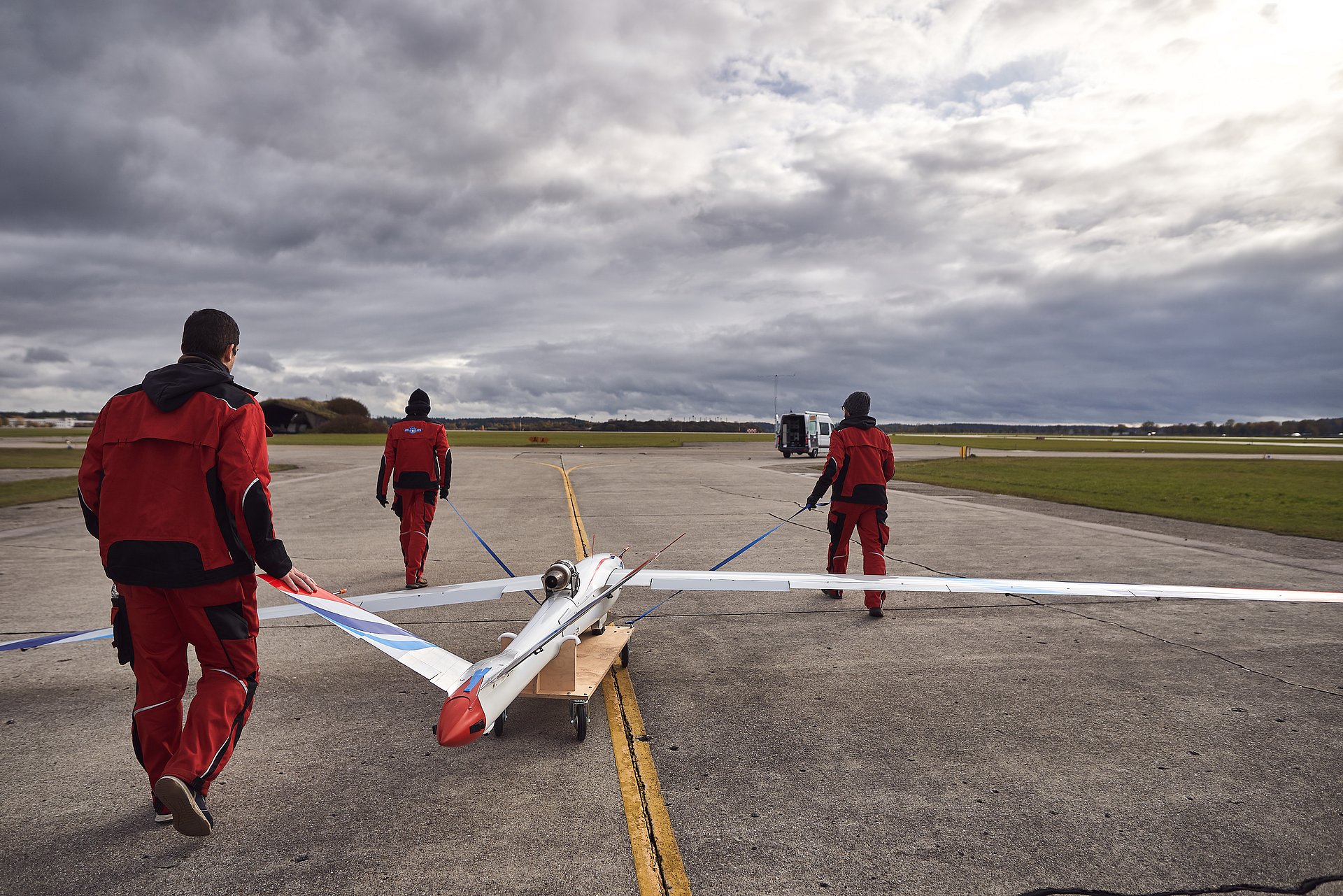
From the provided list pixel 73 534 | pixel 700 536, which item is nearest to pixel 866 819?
pixel 700 536

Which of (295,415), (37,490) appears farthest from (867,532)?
(295,415)

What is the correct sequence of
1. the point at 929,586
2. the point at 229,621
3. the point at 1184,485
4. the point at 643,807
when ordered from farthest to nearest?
the point at 1184,485
the point at 929,586
the point at 643,807
the point at 229,621

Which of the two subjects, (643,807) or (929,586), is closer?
(643,807)

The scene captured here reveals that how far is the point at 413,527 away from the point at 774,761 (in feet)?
20.0

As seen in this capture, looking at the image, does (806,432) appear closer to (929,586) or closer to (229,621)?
(929,586)

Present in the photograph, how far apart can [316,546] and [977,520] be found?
520 inches

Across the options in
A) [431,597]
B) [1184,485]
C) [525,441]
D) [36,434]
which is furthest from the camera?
[36,434]

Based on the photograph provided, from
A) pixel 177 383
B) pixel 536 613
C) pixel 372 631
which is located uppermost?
pixel 177 383

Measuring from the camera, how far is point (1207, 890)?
3.10 metres

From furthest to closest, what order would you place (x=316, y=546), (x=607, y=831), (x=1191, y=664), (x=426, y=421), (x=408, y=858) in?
(x=316, y=546)
(x=426, y=421)
(x=1191, y=664)
(x=607, y=831)
(x=408, y=858)

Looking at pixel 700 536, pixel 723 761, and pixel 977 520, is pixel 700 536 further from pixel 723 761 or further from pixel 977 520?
pixel 723 761

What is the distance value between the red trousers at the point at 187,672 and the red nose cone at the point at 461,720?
1085 millimetres

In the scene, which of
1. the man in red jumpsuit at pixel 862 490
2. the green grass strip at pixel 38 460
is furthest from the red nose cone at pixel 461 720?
the green grass strip at pixel 38 460

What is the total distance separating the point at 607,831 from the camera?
3.49 metres
